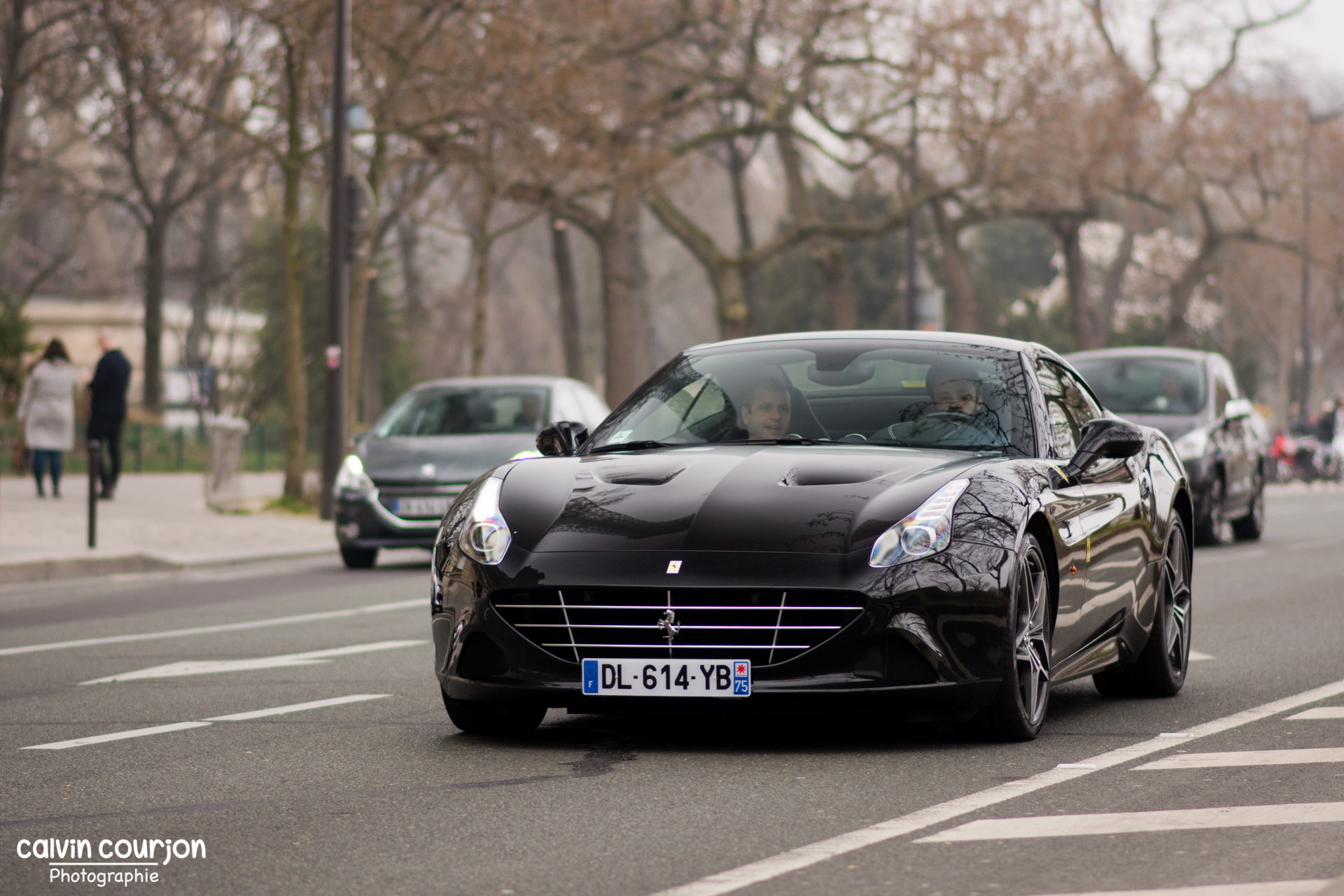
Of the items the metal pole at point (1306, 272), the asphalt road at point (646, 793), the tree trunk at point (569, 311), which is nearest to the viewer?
the asphalt road at point (646, 793)

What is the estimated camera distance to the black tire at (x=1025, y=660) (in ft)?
22.3

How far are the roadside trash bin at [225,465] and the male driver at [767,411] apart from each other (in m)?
17.2

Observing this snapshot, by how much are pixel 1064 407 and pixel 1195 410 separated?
11.0 meters

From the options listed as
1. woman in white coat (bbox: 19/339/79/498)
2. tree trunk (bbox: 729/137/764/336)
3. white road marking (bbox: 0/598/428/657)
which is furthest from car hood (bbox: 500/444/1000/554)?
tree trunk (bbox: 729/137/764/336)

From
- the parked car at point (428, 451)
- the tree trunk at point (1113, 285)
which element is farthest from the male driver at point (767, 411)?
the tree trunk at point (1113, 285)

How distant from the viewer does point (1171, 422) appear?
18.5m

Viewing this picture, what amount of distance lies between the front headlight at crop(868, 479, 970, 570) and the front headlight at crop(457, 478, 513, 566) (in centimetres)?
124

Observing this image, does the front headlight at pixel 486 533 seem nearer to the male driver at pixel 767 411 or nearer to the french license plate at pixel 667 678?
the french license plate at pixel 667 678

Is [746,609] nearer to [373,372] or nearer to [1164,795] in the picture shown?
[1164,795]

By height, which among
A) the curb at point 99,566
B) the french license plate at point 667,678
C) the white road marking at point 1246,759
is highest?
the french license plate at point 667,678

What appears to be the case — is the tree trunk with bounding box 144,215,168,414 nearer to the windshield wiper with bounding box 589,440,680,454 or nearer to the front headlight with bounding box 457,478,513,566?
the windshield wiper with bounding box 589,440,680,454

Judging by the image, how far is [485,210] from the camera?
108ft

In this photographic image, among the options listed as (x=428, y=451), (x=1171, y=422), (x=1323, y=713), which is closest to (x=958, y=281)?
(x=1171, y=422)

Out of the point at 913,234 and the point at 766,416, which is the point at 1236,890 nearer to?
the point at 766,416
